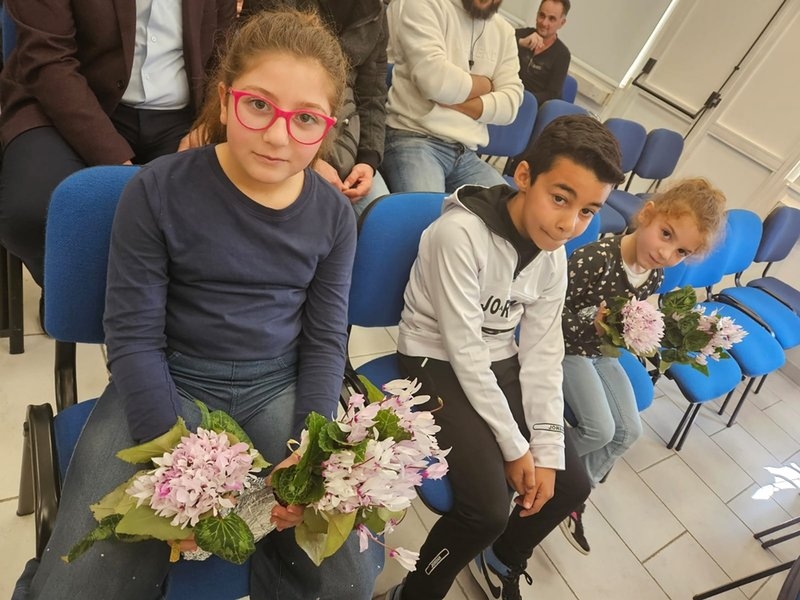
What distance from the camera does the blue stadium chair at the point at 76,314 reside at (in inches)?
34.3

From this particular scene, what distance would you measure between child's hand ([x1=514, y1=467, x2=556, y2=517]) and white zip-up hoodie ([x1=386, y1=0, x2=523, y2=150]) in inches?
60.2

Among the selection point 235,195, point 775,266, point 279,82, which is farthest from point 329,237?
point 775,266

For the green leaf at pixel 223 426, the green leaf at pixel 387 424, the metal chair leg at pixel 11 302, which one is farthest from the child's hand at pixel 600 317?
the metal chair leg at pixel 11 302

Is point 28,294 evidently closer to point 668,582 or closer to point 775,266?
point 668,582

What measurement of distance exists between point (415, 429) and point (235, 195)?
0.64m

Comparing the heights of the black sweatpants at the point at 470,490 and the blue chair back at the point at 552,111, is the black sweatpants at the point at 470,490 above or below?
below

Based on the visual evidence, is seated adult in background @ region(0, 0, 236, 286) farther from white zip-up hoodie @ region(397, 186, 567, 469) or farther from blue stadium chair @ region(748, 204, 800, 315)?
blue stadium chair @ region(748, 204, 800, 315)

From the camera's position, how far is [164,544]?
85 cm

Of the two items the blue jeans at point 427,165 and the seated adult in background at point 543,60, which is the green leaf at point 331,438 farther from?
the seated adult in background at point 543,60

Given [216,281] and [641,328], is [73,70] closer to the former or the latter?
[216,281]

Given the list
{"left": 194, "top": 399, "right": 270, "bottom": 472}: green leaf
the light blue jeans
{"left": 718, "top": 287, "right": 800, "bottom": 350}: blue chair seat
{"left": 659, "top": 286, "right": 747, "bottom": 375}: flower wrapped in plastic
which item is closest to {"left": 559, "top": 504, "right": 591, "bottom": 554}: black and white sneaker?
the light blue jeans

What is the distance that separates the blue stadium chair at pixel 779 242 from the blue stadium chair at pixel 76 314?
148 inches

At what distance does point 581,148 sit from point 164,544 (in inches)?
51.1

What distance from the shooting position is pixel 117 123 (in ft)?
4.94
